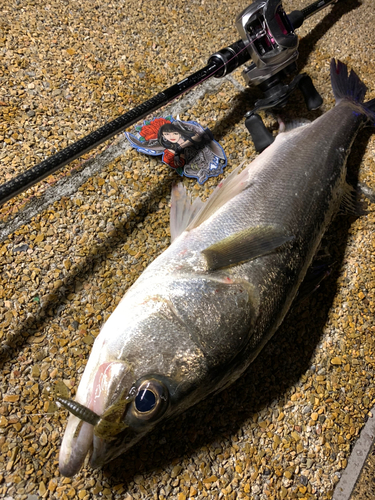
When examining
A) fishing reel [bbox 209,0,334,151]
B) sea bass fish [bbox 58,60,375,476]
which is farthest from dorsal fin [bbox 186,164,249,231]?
fishing reel [bbox 209,0,334,151]

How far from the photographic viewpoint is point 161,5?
2.38m

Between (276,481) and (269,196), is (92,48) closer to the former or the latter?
(269,196)

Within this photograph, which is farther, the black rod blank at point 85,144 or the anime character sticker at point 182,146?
the anime character sticker at point 182,146

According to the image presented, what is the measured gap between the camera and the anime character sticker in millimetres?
1884

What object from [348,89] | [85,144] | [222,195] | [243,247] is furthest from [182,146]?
[348,89]

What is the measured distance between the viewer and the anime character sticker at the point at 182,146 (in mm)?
1884

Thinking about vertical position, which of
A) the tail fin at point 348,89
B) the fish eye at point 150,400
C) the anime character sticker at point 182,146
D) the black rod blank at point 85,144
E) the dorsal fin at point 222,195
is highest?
the black rod blank at point 85,144

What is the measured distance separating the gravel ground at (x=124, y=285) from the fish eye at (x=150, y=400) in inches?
17.0

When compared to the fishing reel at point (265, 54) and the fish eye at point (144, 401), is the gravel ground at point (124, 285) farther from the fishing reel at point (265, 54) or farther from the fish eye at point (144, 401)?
the fish eye at point (144, 401)

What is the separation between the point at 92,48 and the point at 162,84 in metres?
0.47

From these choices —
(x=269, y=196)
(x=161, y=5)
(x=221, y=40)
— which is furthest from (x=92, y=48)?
(x=269, y=196)

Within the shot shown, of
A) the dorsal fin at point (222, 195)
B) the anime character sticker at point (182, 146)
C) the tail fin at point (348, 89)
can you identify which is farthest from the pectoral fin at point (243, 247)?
the tail fin at point (348, 89)

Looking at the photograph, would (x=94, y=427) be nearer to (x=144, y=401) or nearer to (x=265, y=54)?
(x=144, y=401)

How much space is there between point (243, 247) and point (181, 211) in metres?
0.45
